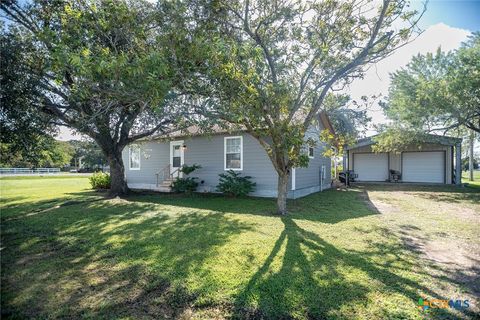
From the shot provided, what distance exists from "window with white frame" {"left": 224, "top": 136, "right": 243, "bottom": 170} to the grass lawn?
4.67 m

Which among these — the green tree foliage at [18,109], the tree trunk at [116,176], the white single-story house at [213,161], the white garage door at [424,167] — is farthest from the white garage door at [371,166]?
the green tree foliage at [18,109]

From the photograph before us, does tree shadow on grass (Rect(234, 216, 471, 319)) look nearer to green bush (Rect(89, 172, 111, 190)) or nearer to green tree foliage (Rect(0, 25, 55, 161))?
green tree foliage (Rect(0, 25, 55, 161))

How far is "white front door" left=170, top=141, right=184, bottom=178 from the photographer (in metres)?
13.7

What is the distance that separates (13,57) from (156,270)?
7903 millimetres

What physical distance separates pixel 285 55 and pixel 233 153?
18.3ft

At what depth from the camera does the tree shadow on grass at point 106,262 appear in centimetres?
284

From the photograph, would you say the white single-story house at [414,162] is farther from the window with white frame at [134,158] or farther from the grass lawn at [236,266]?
the window with white frame at [134,158]

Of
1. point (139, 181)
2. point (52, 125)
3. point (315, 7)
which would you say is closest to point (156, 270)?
point (315, 7)

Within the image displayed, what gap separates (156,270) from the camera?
12.2 ft

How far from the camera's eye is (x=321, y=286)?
3240 millimetres

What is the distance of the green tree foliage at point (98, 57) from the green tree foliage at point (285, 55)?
1.23 meters

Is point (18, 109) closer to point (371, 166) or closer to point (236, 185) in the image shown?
point (236, 185)

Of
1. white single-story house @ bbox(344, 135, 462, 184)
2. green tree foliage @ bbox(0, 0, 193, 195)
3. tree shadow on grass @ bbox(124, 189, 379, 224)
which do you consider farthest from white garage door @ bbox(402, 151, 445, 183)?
green tree foliage @ bbox(0, 0, 193, 195)

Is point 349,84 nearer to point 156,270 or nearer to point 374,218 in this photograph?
point 374,218
